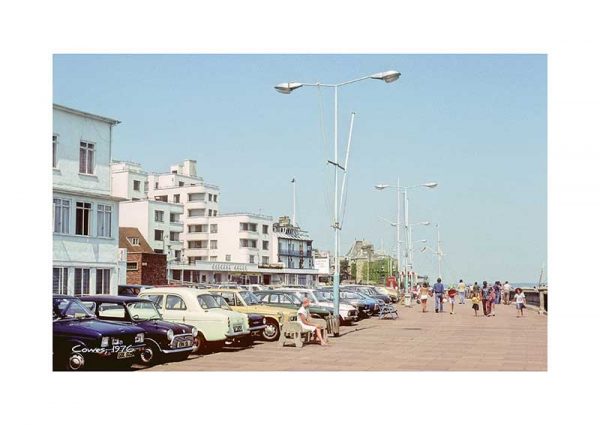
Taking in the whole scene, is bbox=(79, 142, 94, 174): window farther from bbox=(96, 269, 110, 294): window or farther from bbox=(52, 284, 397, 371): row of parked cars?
bbox=(52, 284, 397, 371): row of parked cars

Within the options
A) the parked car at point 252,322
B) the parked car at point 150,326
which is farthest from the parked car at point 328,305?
the parked car at point 150,326

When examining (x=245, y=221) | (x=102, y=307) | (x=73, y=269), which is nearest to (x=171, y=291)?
(x=102, y=307)

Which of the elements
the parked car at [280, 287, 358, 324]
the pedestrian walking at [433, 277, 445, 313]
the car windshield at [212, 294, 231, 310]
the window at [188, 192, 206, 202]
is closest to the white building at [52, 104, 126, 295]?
the parked car at [280, 287, 358, 324]

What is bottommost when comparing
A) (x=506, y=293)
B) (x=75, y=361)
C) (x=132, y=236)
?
(x=506, y=293)

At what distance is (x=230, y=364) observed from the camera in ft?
54.5

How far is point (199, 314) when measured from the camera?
1842 cm

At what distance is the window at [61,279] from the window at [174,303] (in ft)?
29.3

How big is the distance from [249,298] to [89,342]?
9.25 meters

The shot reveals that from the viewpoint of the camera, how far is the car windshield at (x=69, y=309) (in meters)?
→ 15.4

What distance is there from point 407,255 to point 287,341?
39.8 m

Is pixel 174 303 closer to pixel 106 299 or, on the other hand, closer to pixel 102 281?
pixel 106 299

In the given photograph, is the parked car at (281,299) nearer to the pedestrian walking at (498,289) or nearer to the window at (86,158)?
the window at (86,158)

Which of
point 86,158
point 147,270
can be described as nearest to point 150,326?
point 86,158
